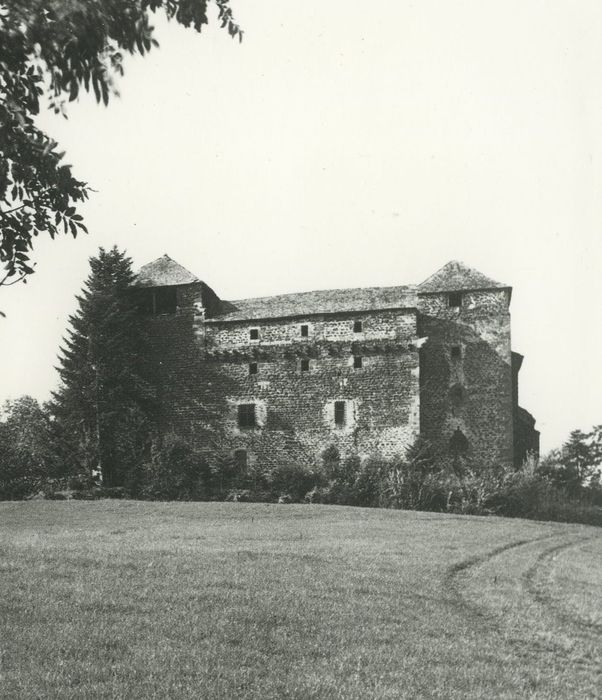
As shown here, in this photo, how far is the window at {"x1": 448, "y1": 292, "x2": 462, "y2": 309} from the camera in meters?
39.8

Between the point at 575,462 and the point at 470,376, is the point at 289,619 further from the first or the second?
the point at 575,462

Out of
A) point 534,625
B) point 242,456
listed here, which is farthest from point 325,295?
point 534,625

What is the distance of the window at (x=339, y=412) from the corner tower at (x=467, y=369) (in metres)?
4.34

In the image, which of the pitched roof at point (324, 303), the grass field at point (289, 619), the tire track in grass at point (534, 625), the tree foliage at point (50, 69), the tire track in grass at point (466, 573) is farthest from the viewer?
the pitched roof at point (324, 303)

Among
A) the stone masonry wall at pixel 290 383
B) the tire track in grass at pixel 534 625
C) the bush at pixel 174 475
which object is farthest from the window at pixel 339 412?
the tire track in grass at pixel 534 625

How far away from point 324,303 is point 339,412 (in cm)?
687

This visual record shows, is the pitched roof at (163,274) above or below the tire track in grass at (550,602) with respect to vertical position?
above

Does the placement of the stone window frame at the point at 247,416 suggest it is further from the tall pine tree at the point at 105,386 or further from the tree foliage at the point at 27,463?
the tree foliage at the point at 27,463

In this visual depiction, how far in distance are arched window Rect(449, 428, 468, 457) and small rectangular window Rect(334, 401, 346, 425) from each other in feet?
20.1

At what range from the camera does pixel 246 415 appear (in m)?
39.8

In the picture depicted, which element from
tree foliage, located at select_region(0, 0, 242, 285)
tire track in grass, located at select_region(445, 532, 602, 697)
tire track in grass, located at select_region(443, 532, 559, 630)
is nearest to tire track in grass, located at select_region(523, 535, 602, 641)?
tire track in grass, located at select_region(445, 532, 602, 697)

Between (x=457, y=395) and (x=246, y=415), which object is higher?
(x=457, y=395)

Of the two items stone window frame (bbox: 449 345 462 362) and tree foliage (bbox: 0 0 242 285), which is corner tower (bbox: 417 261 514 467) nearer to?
stone window frame (bbox: 449 345 462 362)

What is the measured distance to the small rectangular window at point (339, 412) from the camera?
126ft
